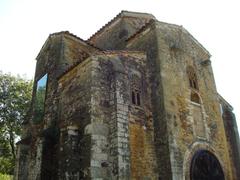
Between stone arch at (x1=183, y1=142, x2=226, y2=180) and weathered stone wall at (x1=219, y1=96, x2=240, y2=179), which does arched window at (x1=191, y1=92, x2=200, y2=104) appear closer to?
stone arch at (x1=183, y1=142, x2=226, y2=180)

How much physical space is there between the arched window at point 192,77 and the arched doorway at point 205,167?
10.9 ft

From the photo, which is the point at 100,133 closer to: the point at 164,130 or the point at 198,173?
the point at 164,130

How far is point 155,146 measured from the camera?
11.6 m

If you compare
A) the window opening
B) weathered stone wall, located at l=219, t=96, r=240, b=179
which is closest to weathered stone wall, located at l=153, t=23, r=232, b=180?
weathered stone wall, located at l=219, t=96, r=240, b=179

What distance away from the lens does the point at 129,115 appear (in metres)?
11.5

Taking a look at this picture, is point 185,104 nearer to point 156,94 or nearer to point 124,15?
point 156,94

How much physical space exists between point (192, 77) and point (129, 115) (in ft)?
15.8

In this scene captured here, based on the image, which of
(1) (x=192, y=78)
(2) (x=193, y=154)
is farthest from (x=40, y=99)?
(2) (x=193, y=154)

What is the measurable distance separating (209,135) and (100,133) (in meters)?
5.73

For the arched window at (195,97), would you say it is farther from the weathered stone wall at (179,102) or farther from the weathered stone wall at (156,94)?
the weathered stone wall at (156,94)

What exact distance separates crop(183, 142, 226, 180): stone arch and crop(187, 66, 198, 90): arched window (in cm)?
297

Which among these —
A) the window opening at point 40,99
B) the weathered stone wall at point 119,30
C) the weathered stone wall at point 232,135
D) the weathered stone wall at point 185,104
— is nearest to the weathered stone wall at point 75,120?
the window opening at point 40,99

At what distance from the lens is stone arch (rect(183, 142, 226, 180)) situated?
11.3 m

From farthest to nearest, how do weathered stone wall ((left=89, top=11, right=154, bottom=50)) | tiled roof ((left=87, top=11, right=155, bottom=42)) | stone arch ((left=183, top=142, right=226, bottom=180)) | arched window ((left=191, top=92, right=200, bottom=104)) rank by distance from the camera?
tiled roof ((left=87, top=11, right=155, bottom=42)), weathered stone wall ((left=89, top=11, right=154, bottom=50)), arched window ((left=191, top=92, right=200, bottom=104)), stone arch ((left=183, top=142, right=226, bottom=180))
